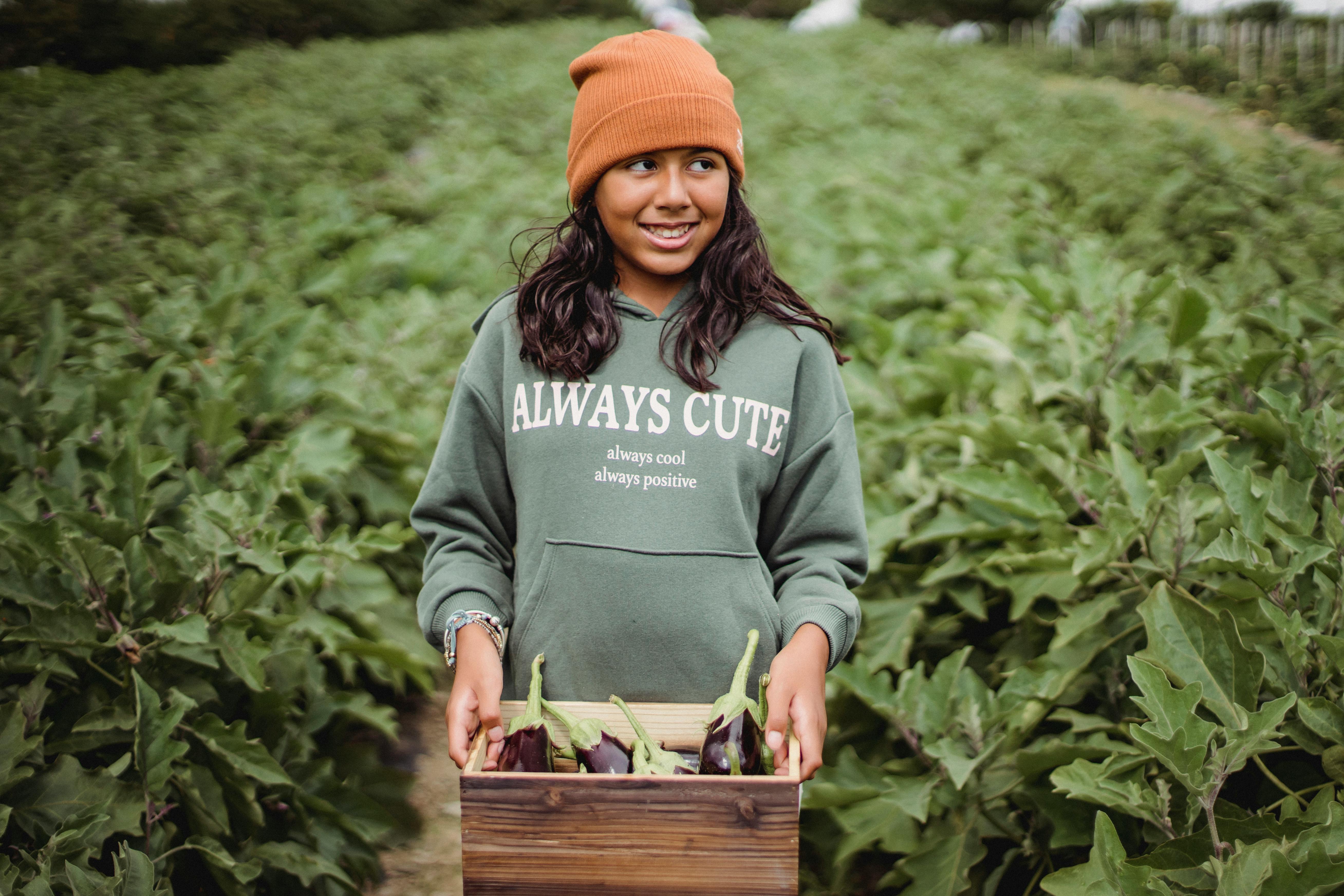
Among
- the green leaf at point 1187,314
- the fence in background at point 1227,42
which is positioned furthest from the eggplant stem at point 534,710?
the fence in background at point 1227,42

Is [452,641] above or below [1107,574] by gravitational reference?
above

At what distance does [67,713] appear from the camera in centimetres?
200

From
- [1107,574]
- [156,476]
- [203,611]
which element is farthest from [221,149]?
[1107,574]

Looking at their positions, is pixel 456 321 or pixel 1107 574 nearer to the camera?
pixel 1107 574

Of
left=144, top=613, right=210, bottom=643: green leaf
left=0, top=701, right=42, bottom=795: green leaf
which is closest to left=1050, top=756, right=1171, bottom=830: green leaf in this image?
left=144, top=613, right=210, bottom=643: green leaf

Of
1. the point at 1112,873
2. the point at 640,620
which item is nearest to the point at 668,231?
the point at 640,620

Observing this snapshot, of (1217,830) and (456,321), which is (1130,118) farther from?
(1217,830)

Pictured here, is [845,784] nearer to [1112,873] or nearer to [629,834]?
[1112,873]

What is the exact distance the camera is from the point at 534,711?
1.38 metres

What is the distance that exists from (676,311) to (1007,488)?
1315 mm

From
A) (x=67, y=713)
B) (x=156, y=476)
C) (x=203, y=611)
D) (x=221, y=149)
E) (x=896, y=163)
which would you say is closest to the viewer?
(x=67, y=713)

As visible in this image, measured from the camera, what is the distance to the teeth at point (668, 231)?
1.57 metres

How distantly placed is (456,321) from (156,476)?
2.09m

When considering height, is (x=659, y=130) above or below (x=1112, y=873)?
above
